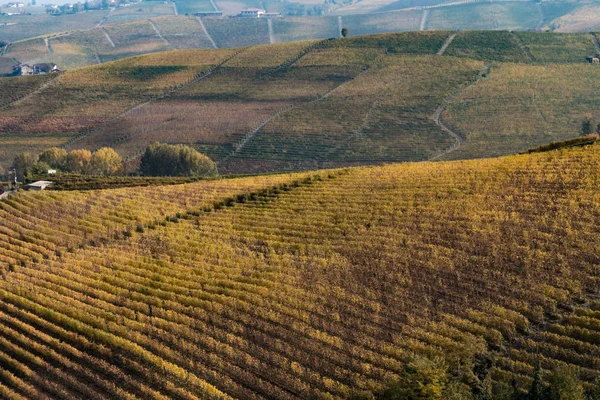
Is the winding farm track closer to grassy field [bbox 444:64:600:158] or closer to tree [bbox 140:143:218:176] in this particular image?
tree [bbox 140:143:218:176]

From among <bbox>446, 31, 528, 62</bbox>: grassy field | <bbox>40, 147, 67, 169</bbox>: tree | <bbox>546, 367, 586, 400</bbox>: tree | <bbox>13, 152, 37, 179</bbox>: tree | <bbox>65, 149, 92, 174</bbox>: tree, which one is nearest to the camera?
<bbox>546, 367, 586, 400</bbox>: tree

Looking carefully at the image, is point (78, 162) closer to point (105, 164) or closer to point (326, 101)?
point (105, 164)

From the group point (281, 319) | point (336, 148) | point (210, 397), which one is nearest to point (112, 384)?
point (210, 397)

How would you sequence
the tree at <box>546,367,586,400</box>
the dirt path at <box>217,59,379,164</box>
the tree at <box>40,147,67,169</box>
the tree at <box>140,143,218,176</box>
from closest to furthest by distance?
the tree at <box>546,367,586,400</box>
the tree at <box>40,147,67,169</box>
the tree at <box>140,143,218,176</box>
the dirt path at <box>217,59,379,164</box>

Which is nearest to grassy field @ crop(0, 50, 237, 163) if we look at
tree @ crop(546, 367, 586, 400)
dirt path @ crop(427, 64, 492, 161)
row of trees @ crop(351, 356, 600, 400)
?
dirt path @ crop(427, 64, 492, 161)

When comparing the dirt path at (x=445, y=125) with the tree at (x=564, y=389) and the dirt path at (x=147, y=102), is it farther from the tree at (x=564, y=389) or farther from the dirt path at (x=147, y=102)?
the tree at (x=564, y=389)

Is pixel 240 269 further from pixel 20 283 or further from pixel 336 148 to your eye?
pixel 336 148
